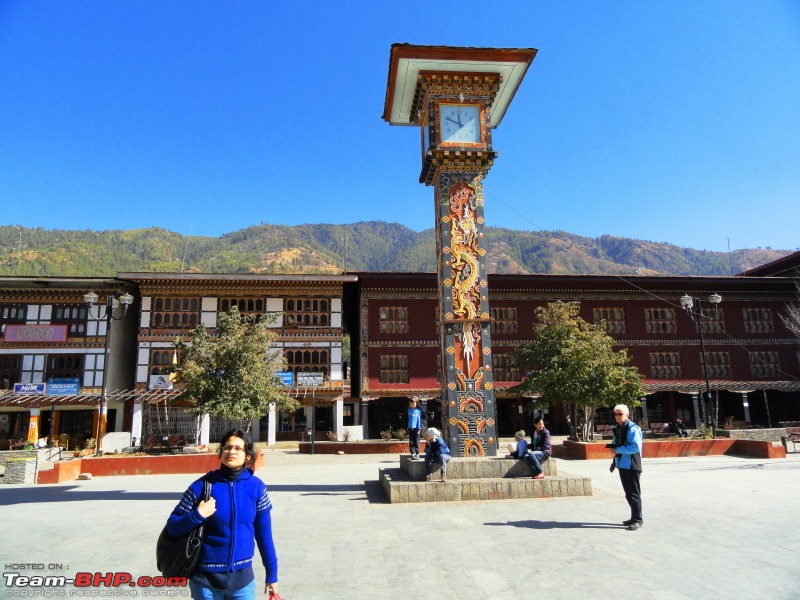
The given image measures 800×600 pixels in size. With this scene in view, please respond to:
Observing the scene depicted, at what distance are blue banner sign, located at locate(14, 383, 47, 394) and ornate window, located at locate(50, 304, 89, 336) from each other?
333cm

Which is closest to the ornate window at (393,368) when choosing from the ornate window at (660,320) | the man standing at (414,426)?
the ornate window at (660,320)

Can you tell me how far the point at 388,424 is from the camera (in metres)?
34.5

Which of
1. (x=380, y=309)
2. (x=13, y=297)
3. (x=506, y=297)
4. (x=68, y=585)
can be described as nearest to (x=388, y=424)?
(x=380, y=309)

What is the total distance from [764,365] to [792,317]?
3.71 meters

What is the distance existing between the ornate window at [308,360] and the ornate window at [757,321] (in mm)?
28692

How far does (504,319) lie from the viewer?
35000 mm

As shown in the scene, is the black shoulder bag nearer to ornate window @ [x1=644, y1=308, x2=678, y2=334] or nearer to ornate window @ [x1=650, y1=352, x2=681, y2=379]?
ornate window @ [x1=650, y1=352, x2=681, y2=379]

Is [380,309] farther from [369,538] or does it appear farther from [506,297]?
[369,538]

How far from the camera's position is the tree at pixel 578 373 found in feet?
73.8

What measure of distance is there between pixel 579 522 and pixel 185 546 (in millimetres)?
6476

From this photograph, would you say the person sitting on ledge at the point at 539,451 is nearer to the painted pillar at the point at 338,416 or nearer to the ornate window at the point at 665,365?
the painted pillar at the point at 338,416

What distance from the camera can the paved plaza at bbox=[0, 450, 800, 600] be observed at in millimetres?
5086

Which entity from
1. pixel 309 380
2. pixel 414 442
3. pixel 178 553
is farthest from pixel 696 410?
pixel 178 553

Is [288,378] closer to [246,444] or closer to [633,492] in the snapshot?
[633,492]
